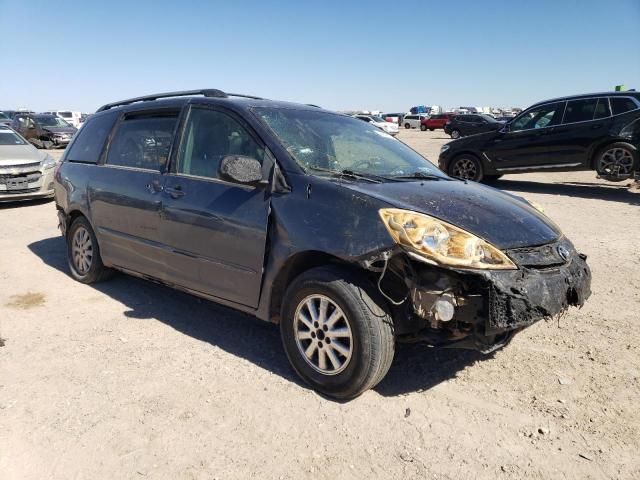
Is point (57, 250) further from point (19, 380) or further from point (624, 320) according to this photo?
point (624, 320)

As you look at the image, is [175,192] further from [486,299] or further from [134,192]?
[486,299]

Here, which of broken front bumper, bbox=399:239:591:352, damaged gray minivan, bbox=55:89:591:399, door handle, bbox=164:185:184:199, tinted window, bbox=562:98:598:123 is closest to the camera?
broken front bumper, bbox=399:239:591:352

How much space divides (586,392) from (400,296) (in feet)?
4.42

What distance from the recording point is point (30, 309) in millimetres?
4641

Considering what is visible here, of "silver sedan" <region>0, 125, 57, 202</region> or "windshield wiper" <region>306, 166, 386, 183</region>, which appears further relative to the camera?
"silver sedan" <region>0, 125, 57, 202</region>

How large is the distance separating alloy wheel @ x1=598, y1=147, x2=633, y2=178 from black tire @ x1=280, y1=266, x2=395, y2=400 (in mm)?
8988

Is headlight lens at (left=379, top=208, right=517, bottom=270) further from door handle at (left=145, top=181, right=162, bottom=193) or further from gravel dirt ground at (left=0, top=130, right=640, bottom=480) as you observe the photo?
door handle at (left=145, top=181, right=162, bottom=193)

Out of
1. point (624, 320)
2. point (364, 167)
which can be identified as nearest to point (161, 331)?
point (364, 167)

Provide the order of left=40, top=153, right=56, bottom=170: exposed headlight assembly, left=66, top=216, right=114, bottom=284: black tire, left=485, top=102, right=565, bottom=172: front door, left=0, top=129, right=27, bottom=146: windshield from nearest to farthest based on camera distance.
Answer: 1. left=66, top=216, right=114, bottom=284: black tire
2. left=40, top=153, right=56, bottom=170: exposed headlight assembly
3. left=485, top=102, right=565, bottom=172: front door
4. left=0, top=129, right=27, bottom=146: windshield

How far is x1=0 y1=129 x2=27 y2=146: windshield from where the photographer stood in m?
11.1

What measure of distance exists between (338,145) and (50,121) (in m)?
24.7

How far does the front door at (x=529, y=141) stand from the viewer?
1074 centimetres

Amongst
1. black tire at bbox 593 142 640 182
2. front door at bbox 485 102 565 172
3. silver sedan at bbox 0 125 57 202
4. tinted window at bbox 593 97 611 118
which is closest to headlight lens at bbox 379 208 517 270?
black tire at bbox 593 142 640 182

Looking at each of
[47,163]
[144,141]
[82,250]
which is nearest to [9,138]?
[47,163]
